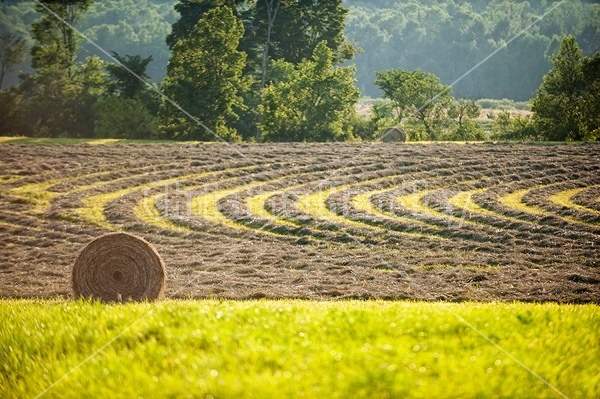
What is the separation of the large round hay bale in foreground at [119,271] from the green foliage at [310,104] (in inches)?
1877

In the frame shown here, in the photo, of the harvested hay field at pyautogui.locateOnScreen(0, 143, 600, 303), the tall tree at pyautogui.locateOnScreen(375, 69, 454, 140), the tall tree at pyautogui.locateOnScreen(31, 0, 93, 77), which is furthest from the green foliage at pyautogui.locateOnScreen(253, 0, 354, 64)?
the harvested hay field at pyautogui.locateOnScreen(0, 143, 600, 303)

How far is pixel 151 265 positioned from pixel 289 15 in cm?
6361

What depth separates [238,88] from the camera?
68000 millimetres

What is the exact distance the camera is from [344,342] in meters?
8.70

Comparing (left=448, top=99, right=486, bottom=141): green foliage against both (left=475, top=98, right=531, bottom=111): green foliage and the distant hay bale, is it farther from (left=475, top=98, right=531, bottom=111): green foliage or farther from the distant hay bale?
(left=475, top=98, right=531, bottom=111): green foliage

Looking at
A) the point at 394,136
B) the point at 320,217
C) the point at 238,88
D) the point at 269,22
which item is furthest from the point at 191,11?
the point at 320,217

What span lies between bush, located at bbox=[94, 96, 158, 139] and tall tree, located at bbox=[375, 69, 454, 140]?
93.8 feet

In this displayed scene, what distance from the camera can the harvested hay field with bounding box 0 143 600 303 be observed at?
728 inches

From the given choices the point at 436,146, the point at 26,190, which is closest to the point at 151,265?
the point at 26,190

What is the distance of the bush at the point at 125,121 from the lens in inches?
2559

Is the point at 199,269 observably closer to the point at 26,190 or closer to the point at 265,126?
the point at 26,190

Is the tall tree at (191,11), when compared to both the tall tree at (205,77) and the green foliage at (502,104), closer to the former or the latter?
the tall tree at (205,77)

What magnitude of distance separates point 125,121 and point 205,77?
27.5 ft

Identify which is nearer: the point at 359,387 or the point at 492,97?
the point at 359,387
